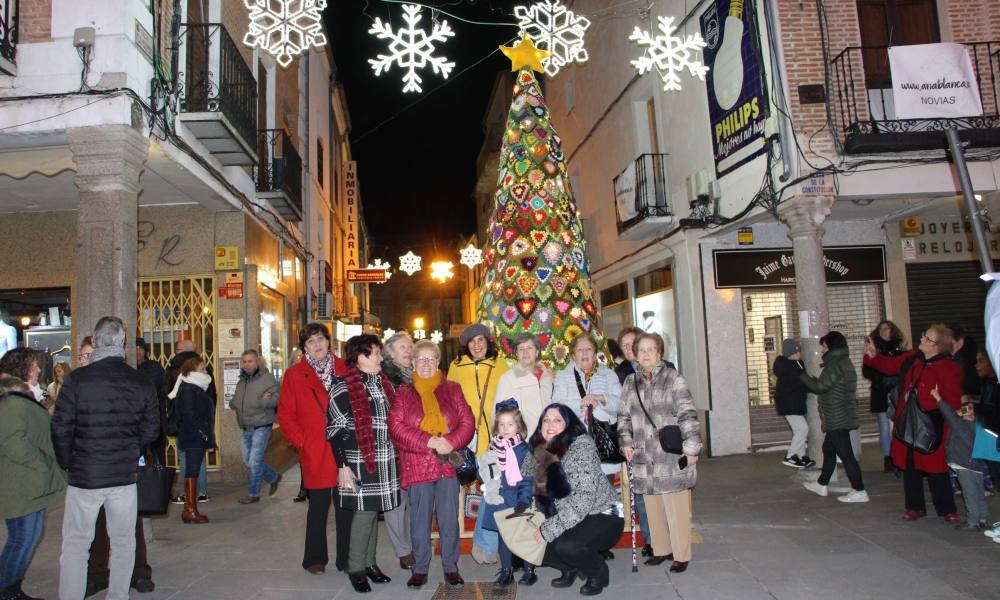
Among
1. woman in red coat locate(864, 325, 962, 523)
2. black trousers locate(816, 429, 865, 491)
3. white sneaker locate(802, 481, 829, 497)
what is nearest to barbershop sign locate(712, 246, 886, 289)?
white sneaker locate(802, 481, 829, 497)

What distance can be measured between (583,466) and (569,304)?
10.6ft

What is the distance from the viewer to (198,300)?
1000 centimetres

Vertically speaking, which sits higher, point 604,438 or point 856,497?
point 604,438

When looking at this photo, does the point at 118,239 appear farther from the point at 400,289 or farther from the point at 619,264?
the point at 400,289

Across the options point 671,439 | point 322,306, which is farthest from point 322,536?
point 322,306

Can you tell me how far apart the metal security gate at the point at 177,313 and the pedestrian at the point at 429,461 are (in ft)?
20.1

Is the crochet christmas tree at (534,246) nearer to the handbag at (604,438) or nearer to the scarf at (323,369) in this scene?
the handbag at (604,438)

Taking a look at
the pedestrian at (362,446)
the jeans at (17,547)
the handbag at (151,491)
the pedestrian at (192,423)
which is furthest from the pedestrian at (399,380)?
the pedestrian at (192,423)

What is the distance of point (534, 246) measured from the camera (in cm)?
772

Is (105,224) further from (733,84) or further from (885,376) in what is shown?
(885,376)

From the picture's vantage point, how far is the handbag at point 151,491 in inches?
190

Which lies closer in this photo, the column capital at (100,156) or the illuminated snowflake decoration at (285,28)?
the illuminated snowflake decoration at (285,28)

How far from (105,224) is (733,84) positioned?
8177 mm

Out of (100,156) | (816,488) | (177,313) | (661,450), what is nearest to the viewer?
(661,450)
